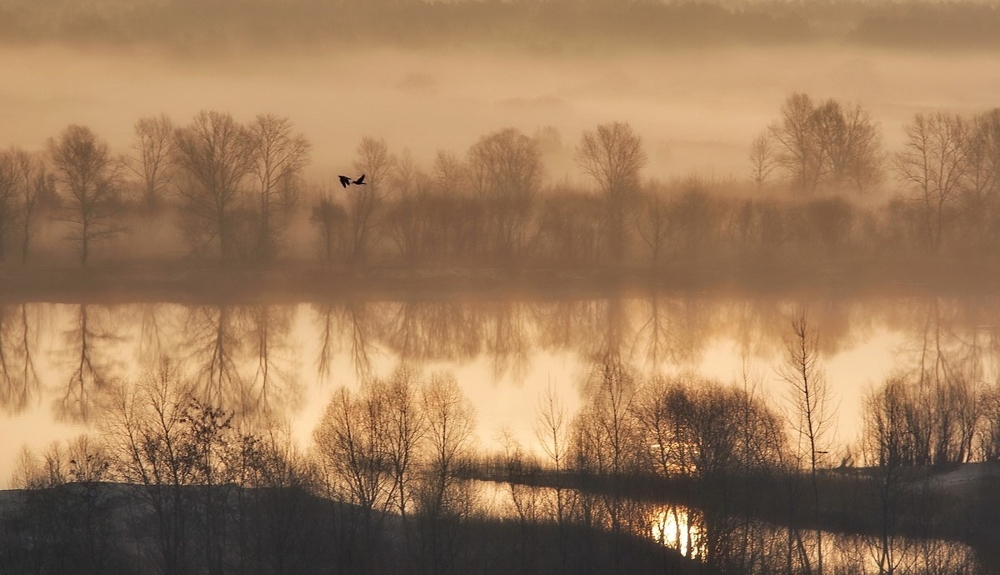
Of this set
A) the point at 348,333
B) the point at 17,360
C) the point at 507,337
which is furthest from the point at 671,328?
the point at 17,360

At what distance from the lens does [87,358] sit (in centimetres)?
4338

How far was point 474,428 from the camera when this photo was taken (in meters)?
29.5

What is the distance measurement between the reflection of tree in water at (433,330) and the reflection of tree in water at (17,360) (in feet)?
37.9

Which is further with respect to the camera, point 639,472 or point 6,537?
point 639,472

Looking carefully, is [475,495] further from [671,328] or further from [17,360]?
[671,328]

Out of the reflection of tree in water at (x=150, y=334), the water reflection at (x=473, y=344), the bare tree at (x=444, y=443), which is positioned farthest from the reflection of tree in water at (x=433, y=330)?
the bare tree at (x=444, y=443)

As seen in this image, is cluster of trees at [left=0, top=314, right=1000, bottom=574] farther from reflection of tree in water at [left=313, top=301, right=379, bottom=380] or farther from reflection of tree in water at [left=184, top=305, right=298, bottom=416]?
reflection of tree in water at [left=313, top=301, right=379, bottom=380]

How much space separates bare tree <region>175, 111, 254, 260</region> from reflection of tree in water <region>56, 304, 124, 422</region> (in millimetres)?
9467

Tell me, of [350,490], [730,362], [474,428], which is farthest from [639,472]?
[730,362]

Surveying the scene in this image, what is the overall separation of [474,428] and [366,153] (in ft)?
142

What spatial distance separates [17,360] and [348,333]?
11728 millimetres

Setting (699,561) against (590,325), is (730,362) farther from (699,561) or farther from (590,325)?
(699,561)

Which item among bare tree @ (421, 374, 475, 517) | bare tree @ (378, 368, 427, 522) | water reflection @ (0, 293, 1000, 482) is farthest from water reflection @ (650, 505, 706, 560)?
water reflection @ (0, 293, 1000, 482)

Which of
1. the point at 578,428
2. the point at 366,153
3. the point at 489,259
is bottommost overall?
the point at 578,428
